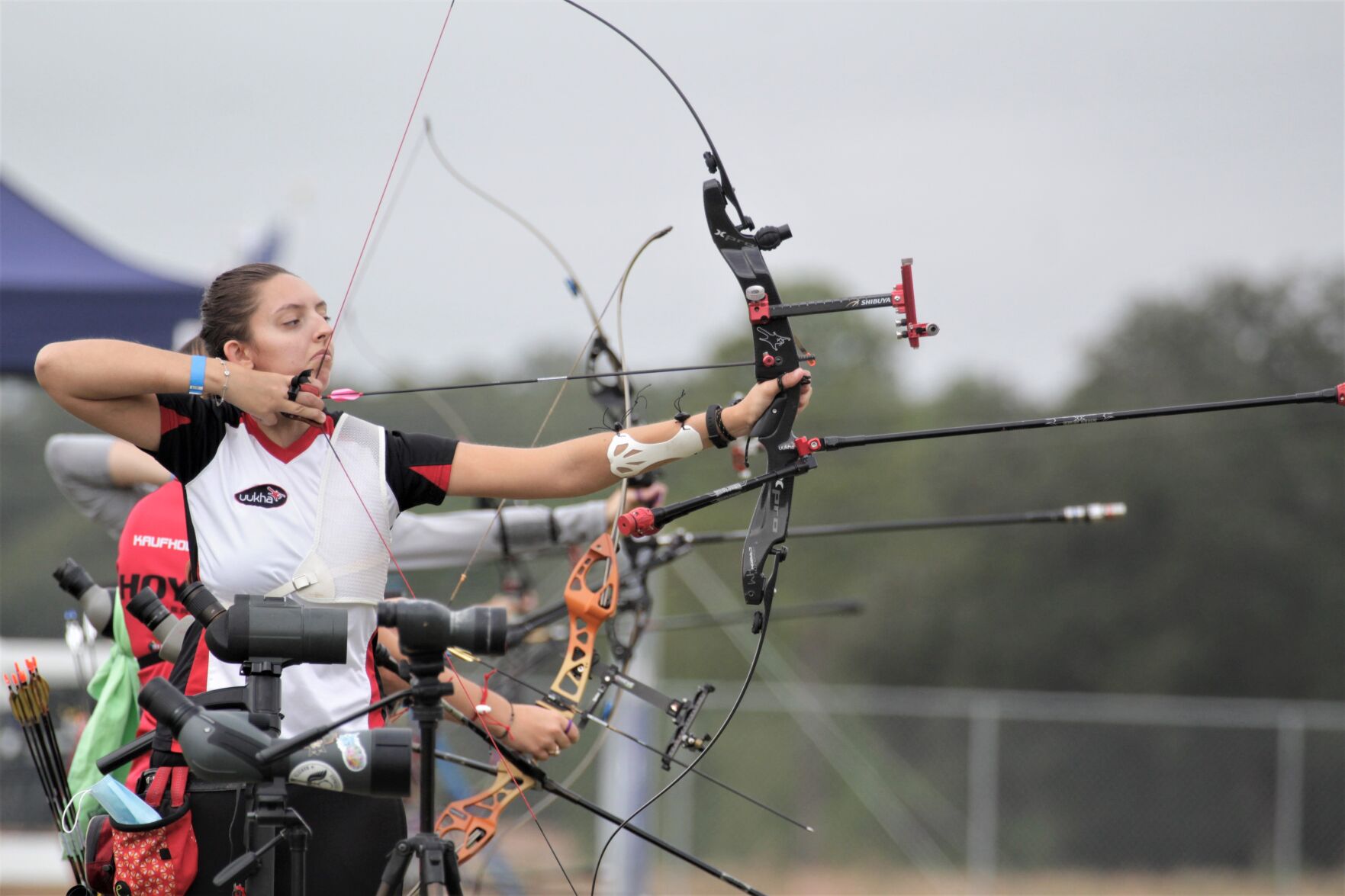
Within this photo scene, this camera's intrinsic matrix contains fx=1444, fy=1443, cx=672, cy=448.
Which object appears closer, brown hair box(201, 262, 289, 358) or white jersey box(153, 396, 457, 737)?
white jersey box(153, 396, 457, 737)

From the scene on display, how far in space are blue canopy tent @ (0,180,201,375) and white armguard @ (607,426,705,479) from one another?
11.0ft

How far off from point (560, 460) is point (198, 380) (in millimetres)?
582

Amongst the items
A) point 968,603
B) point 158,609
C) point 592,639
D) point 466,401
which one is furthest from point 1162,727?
point 158,609

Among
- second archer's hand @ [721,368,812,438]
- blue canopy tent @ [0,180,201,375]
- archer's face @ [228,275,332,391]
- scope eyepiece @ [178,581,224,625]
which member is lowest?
scope eyepiece @ [178,581,224,625]

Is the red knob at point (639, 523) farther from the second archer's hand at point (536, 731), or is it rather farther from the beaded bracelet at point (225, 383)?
the beaded bracelet at point (225, 383)

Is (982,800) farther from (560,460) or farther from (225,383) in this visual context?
(225,383)

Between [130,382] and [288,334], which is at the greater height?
[288,334]

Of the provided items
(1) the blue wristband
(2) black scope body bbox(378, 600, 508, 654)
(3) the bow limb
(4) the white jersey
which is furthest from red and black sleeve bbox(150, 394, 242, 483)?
(2) black scope body bbox(378, 600, 508, 654)

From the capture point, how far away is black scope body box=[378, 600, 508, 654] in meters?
1.71

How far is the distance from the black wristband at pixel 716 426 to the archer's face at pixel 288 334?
625 mm

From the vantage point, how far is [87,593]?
2.98 meters

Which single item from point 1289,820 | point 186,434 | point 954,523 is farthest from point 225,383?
point 1289,820

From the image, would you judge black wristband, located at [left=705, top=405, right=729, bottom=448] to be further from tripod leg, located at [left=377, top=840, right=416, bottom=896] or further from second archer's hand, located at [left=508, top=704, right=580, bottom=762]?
tripod leg, located at [left=377, top=840, right=416, bottom=896]

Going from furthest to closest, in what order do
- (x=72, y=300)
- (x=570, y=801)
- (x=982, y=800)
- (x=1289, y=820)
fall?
(x=982, y=800)
(x=1289, y=820)
(x=72, y=300)
(x=570, y=801)
